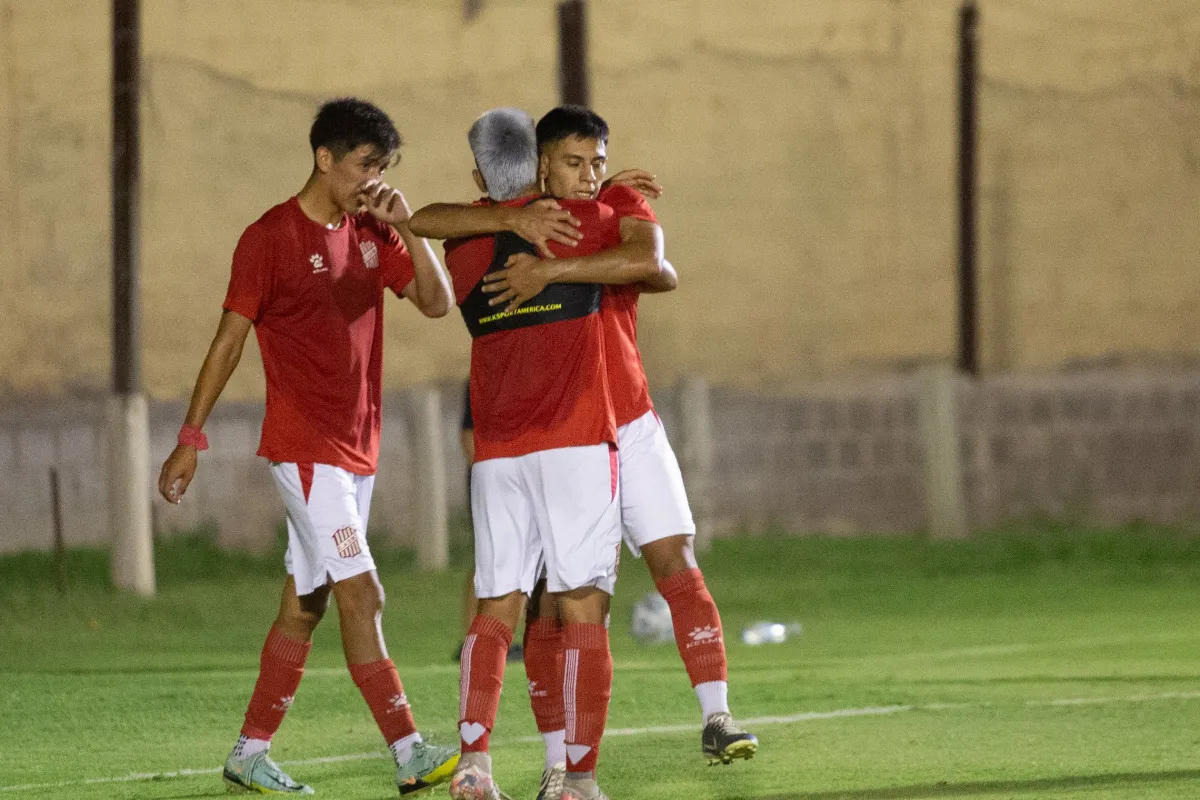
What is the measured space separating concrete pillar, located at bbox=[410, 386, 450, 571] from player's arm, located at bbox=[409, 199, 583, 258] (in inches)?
415

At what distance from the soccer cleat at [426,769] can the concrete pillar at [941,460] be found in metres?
12.1

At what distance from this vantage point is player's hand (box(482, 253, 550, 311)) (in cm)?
588

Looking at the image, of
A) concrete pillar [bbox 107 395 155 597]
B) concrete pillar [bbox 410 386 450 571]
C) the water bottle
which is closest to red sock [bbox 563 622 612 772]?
the water bottle

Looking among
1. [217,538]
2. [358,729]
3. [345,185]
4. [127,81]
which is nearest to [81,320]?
[217,538]

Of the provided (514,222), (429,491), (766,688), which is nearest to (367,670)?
(514,222)

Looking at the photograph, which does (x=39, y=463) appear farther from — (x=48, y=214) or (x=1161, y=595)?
(x=1161, y=595)

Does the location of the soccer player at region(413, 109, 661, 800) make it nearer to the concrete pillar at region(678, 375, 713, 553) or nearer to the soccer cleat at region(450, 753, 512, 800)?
the soccer cleat at region(450, 753, 512, 800)

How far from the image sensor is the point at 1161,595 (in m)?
13.6

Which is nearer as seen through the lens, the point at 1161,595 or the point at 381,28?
the point at 1161,595

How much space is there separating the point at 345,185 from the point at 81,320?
42.8ft

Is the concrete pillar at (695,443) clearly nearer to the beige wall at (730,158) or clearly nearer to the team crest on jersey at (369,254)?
the beige wall at (730,158)

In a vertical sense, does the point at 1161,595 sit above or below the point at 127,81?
below

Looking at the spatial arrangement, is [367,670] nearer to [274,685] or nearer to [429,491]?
[274,685]

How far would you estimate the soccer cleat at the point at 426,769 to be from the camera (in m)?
6.40
